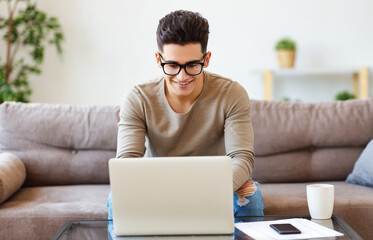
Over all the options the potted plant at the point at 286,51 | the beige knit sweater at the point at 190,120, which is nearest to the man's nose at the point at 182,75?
the beige knit sweater at the point at 190,120

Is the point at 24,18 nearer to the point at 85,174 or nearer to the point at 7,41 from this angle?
the point at 7,41

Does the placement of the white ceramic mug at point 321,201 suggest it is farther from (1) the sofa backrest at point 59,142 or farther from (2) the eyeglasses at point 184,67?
(1) the sofa backrest at point 59,142

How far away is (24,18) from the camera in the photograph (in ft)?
11.7

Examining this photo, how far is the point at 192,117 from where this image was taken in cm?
175

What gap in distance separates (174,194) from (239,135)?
0.56m

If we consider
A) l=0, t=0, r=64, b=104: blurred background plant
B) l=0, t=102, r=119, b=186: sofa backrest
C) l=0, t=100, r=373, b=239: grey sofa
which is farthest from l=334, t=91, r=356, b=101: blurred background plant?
l=0, t=0, r=64, b=104: blurred background plant

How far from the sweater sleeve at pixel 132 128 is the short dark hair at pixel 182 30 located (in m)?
0.26

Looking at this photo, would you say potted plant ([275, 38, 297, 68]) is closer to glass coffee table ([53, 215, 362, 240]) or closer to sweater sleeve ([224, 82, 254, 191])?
sweater sleeve ([224, 82, 254, 191])

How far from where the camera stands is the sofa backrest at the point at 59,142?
7.64 ft

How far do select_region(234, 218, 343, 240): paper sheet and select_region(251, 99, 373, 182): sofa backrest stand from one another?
37.4 inches

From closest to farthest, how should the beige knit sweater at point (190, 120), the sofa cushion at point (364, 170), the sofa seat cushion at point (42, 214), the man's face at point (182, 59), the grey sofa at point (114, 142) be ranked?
the man's face at point (182, 59), the beige knit sweater at point (190, 120), the sofa seat cushion at point (42, 214), the sofa cushion at point (364, 170), the grey sofa at point (114, 142)

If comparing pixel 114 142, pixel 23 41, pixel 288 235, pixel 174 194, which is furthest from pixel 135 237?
pixel 23 41

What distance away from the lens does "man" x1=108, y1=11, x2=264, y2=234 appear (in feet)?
5.17

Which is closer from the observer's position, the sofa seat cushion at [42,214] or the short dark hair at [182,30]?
the short dark hair at [182,30]
